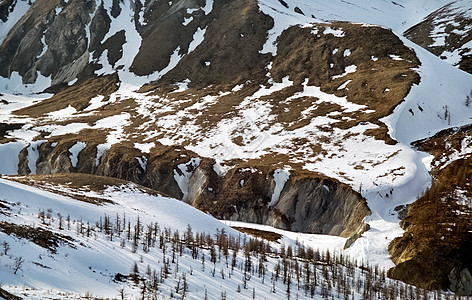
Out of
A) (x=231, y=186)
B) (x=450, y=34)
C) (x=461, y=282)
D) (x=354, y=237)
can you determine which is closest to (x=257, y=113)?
(x=231, y=186)

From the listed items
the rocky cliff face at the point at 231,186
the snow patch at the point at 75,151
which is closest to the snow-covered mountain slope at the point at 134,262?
the rocky cliff face at the point at 231,186

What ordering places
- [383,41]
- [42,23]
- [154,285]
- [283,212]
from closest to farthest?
[154,285] → [283,212] → [383,41] → [42,23]

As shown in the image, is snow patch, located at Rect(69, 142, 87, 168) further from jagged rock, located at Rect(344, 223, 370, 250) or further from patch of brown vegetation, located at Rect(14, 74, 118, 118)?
jagged rock, located at Rect(344, 223, 370, 250)

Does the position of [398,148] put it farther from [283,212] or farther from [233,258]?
[233,258]

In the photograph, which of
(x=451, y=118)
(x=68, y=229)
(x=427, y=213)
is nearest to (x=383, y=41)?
(x=451, y=118)

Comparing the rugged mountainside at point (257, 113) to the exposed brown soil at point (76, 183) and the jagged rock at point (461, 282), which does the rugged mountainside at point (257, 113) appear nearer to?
the jagged rock at point (461, 282)

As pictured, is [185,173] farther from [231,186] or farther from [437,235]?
[437,235]
